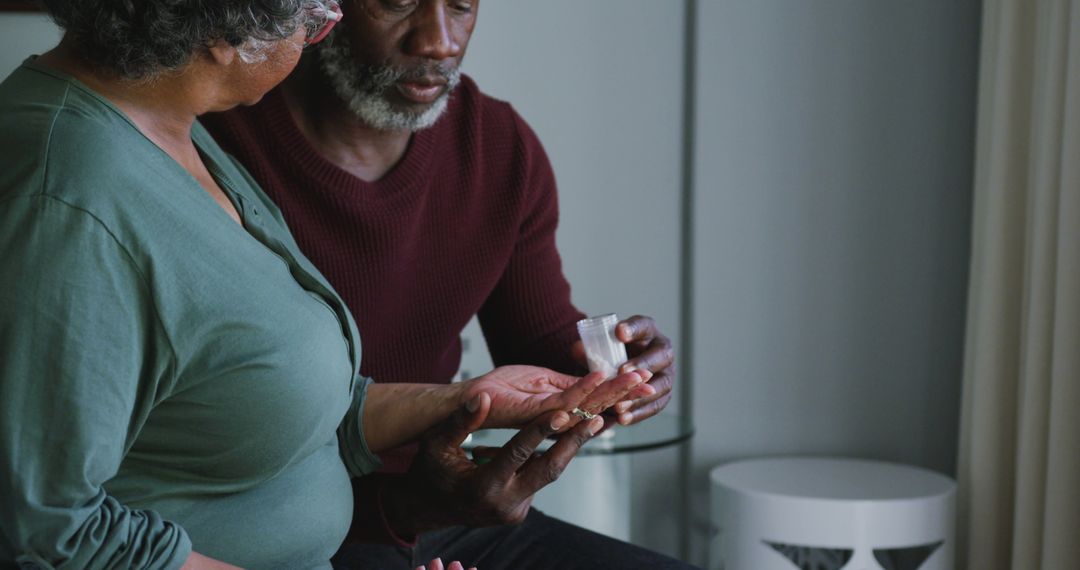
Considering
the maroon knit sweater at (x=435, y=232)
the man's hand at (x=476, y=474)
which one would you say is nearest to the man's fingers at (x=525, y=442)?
the man's hand at (x=476, y=474)

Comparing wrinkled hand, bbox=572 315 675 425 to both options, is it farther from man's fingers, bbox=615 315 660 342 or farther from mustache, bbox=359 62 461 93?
mustache, bbox=359 62 461 93

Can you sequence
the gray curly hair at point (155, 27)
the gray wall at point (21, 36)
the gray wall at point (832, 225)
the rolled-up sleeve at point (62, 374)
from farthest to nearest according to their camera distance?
1. the gray wall at point (832, 225)
2. the gray wall at point (21, 36)
3. the gray curly hair at point (155, 27)
4. the rolled-up sleeve at point (62, 374)

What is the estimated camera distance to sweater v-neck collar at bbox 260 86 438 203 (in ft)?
5.35

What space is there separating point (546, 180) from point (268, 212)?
0.61m

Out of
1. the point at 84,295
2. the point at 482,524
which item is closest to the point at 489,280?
the point at 482,524

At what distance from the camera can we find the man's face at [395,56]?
1.60 m

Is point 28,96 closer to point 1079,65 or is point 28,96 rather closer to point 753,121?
point 1079,65

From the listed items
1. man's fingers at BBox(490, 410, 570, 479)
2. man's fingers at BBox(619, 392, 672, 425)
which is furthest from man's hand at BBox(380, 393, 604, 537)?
man's fingers at BBox(619, 392, 672, 425)

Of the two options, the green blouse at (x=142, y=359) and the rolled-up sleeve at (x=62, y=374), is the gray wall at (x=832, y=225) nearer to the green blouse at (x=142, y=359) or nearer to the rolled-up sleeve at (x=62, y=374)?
the green blouse at (x=142, y=359)

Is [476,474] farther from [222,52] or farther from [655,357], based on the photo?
[222,52]

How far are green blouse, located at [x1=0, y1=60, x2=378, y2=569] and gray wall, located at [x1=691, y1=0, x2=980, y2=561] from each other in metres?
1.57

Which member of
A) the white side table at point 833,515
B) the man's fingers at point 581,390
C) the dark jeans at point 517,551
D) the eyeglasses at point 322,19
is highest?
the eyeglasses at point 322,19

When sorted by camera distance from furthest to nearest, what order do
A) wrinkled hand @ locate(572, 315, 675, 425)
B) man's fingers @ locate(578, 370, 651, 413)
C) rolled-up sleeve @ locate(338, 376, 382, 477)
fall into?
wrinkled hand @ locate(572, 315, 675, 425)
rolled-up sleeve @ locate(338, 376, 382, 477)
man's fingers @ locate(578, 370, 651, 413)

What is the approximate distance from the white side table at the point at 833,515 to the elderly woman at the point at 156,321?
101 cm
